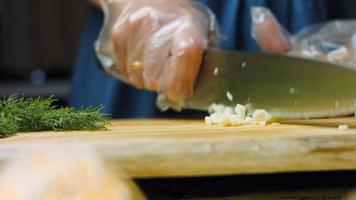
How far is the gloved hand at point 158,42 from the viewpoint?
992 millimetres

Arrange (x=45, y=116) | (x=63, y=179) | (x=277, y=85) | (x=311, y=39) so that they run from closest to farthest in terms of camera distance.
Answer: (x=63, y=179), (x=45, y=116), (x=277, y=85), (x=311, y=39)

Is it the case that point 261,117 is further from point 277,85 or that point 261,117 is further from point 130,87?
point 130,87

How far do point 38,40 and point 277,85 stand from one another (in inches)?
71.3

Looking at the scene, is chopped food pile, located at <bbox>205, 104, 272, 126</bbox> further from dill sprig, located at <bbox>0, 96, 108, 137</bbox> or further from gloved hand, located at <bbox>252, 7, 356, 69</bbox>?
gloved hand, located at <bbox>252, 7, 356, 69</bbox>

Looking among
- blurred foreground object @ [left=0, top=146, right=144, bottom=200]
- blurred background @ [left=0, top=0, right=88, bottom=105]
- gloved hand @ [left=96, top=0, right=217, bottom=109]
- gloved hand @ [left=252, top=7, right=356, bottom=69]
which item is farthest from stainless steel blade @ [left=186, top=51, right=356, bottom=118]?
blurred background @ [left=0, top=0, right=88, bottom=105]

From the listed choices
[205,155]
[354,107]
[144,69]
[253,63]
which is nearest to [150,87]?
[144,69]

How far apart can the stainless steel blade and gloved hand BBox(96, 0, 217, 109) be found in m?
0.03

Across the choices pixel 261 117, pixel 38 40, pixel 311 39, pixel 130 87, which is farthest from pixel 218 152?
pixel 38 40

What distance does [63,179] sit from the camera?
0.55 meters

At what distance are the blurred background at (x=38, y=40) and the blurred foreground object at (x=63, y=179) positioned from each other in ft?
6.27

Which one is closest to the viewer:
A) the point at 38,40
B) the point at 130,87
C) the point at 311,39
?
the point at 311,39

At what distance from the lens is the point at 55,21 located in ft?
8.65

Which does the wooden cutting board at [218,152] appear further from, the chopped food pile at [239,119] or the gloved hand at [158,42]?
the gloved hand at [158,42]

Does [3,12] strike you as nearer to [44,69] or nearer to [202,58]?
[44,69]
